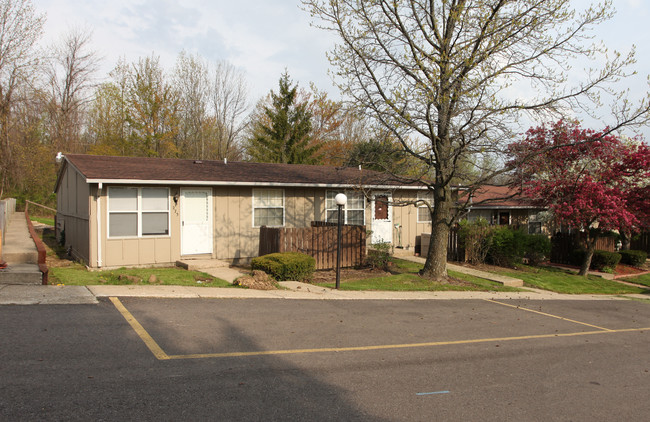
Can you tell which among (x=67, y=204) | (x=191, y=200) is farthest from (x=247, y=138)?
(x=191, y=200)

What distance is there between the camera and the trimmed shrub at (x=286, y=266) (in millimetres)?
12023

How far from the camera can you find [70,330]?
20.6 ft

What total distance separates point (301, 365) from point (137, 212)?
9381 millimetres

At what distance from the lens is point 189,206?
14273mm

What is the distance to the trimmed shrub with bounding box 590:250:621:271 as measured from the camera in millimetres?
19516

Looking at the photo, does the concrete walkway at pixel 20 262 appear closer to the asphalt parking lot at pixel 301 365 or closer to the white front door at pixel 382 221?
the asphalt parking lot at pixel 301 365

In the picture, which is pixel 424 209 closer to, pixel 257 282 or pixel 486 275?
pixel 486 275

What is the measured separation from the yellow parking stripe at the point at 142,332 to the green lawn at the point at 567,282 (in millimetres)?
12443

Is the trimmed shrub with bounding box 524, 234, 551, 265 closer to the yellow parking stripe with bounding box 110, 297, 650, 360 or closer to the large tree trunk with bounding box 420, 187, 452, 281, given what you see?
the large tree trunk with bounding box 420, 187, 452, 281

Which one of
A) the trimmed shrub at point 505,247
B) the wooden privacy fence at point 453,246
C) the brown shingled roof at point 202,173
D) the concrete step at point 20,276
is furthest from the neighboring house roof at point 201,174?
the trimmed shrub at point 505,247

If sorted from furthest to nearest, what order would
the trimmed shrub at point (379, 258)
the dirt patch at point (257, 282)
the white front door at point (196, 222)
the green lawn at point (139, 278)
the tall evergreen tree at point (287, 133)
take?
1. the tall evergreen tree at point (287, 133)
2. the trimmed shrub at point (379, 258)
3. the white front door at point (196, 222)
4. the dirt patch at point (257, 282)
5. the green lawn at point (139, 278)

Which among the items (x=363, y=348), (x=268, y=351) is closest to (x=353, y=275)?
(x=363, y=348)

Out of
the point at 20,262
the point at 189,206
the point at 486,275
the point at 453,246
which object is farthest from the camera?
the point at 453,246

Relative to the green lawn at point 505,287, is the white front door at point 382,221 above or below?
above
